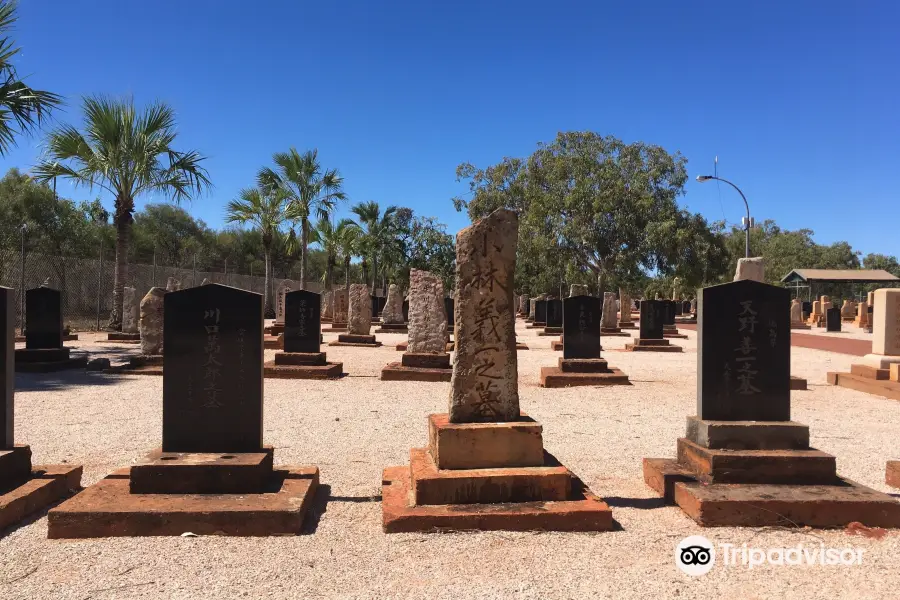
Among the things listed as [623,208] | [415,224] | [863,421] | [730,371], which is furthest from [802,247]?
[730,371]

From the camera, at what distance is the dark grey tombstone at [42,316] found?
1127cm

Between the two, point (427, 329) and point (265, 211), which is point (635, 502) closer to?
point (427, 329)

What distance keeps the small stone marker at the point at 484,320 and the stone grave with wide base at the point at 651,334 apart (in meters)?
14.2

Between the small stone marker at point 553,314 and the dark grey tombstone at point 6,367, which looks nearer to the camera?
the dark grey tombstone at point 6,367

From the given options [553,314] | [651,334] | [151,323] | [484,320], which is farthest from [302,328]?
[553,314]

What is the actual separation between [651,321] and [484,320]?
1510 centimetres

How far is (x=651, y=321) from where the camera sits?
18078mm

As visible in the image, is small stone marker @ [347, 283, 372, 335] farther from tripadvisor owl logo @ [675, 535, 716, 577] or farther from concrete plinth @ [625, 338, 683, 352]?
tripadvisor owl logo @ [675, 535, 716, 577]

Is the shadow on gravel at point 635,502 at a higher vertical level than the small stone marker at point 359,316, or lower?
lower

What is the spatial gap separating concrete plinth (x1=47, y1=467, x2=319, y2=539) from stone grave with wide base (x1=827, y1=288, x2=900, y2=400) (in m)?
10.3

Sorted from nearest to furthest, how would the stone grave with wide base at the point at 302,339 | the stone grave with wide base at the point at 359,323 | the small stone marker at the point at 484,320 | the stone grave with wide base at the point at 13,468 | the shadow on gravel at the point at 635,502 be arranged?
the stone grave with wide base at the point at 13,468, the shadow on gravel at the point at 635,502, the small stone marker at the point at 484,320, the stone grave with wide base at the point at 302,339, the stone grave with wide base at the point at 359,323

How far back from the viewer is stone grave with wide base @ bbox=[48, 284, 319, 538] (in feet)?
11.6

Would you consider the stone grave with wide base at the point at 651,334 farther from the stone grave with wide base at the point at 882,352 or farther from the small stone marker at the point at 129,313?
the small stone marker at the point at 129,313

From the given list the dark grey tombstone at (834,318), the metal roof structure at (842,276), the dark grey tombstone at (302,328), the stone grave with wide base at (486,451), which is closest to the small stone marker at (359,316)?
the dark grey tombstone at (302,328)
